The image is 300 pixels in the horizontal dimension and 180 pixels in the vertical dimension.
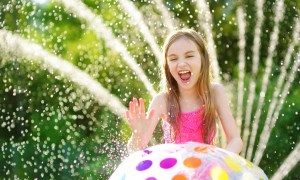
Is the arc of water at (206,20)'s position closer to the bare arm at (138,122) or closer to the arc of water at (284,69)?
the arc of water at (284,69)

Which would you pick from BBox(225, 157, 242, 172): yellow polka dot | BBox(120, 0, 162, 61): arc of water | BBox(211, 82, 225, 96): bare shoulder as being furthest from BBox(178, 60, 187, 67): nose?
BBox(120, 0, 162, 61): arc of water

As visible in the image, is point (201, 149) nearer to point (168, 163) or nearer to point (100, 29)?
point (168, 163)

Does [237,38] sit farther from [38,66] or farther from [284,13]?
[38,66]

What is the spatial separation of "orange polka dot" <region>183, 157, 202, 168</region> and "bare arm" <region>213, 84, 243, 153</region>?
102 centimetres

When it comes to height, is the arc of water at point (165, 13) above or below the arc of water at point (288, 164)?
above

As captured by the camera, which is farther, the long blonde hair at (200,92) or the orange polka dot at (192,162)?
the long blonde hair at (200,92)

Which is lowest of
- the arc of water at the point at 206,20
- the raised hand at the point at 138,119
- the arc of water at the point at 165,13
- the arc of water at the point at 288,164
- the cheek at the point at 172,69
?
the arc of water at the point at 288,164

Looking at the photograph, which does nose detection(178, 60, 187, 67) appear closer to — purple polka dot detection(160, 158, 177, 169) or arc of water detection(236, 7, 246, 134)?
purple polka dot detection(160, 158, 177, 169)

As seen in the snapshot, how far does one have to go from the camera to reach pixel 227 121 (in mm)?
5129

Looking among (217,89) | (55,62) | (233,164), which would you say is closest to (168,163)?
(233,164)

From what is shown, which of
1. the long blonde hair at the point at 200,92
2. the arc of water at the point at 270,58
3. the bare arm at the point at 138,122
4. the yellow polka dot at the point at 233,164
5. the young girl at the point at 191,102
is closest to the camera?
the yellow polka dot at the point at 233,164

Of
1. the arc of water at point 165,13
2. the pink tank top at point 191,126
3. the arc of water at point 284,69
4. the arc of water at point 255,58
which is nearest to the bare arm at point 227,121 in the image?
the pink tank top at point 191,126

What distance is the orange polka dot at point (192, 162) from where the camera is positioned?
3.89 m

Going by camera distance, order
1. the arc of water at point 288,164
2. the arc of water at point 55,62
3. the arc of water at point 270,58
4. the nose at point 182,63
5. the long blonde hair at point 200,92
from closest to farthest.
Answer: the nose at point 182,63 → the long blonde hair at point 200,92 → the arc of water at point 288,164 → the arc of water at point 270,58 → the arc of water at point 55,62
